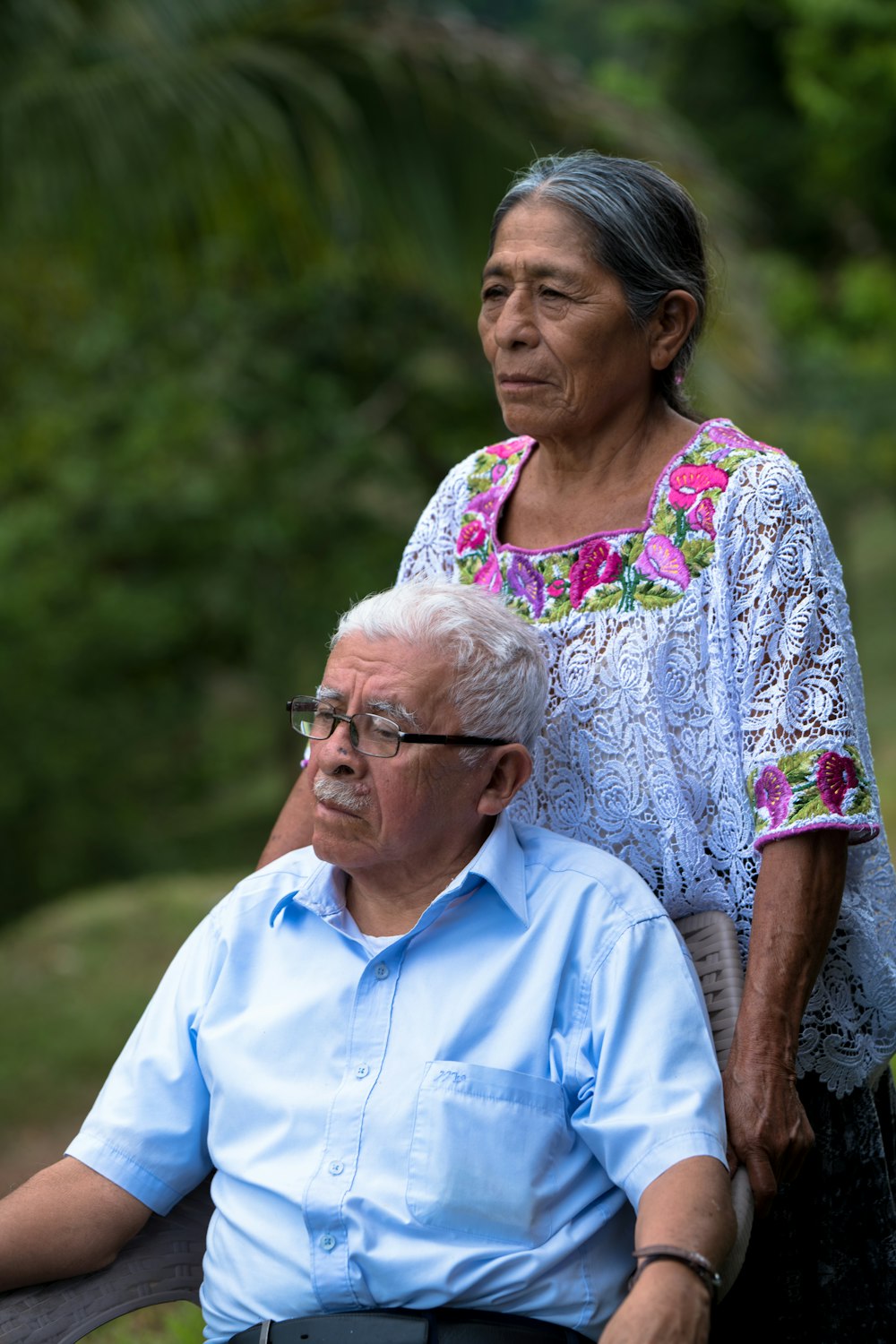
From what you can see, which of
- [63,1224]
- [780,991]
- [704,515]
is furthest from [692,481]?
[63,1224]

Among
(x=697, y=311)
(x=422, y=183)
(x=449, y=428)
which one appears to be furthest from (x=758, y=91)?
(x=697, y=311)

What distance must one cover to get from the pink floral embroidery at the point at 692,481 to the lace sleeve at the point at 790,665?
0.16 ft

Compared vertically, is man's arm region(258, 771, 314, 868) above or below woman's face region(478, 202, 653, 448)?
below

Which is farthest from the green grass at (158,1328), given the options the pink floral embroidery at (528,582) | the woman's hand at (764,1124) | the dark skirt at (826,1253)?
the pink floral embroidery at (528,582)

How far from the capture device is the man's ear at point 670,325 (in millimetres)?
2209

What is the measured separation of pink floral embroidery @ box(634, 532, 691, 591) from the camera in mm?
2104

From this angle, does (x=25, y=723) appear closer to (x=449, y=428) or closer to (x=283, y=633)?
(x=283, y=633)

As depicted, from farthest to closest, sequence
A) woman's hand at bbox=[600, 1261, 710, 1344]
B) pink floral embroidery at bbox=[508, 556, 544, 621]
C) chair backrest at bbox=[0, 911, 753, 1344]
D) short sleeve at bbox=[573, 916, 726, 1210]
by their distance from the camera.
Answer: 1. pink floral embroidery at bbox=[508, 556, 544, 621]
2. chair backrest at bbox=[0, 911, 753, 1344]
3. short sleeve at bbox=[573, 916, 726, 1210]
4. woman's hand at bbox=[600, 1261, 710, 1344]

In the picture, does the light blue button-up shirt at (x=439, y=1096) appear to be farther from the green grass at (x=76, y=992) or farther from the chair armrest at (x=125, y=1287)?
the green grass at (x=76, y=992)

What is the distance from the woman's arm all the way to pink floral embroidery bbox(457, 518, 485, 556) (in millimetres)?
706

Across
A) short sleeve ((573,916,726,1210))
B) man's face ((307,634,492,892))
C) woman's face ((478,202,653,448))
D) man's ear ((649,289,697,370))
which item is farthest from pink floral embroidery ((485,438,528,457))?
short sleeve ((573,916,726,1210))

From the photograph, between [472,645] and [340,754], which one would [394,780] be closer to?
[340,754]

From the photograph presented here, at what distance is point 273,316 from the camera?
10.2 metres

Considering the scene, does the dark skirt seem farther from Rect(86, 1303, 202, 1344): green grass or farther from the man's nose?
Rect(86, 1303, 202, 1344): green grass
